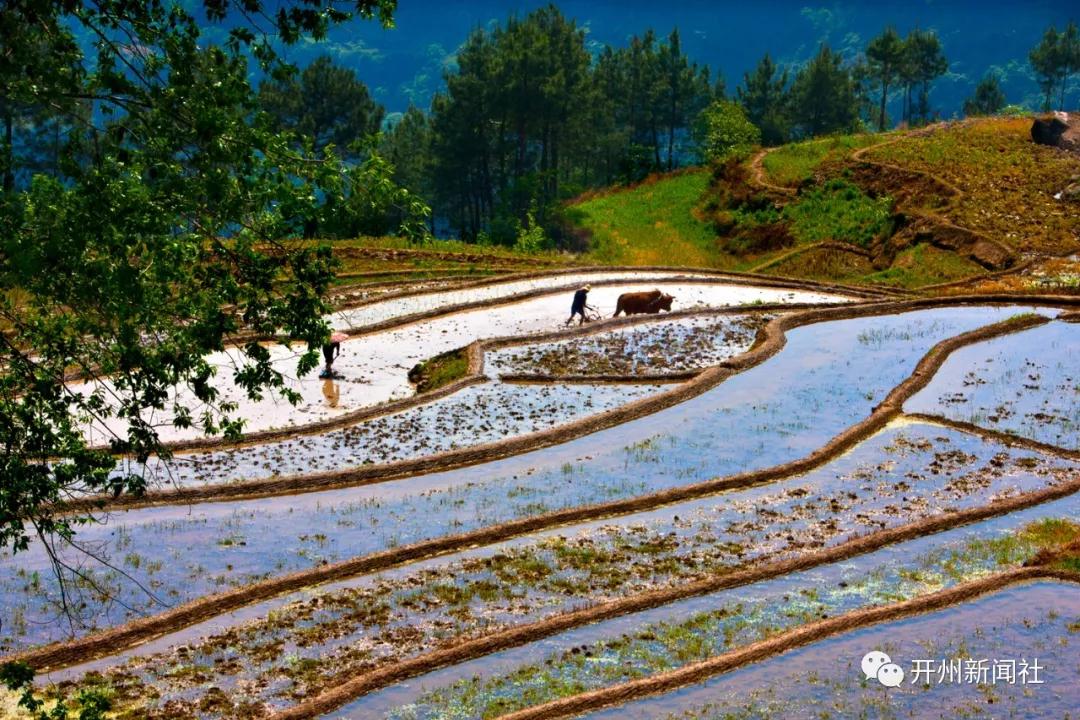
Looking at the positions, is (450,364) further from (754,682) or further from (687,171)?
(687,171)

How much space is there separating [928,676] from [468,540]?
8993mm

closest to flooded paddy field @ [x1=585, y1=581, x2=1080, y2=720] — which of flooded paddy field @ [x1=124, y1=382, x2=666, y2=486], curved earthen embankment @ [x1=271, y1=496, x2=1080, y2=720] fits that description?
curved earthen embankment @ [x1=271, y1=496, x2=1080, y2=720]

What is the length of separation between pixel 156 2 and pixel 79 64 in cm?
105

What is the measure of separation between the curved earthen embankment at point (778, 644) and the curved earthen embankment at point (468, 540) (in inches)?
96.2

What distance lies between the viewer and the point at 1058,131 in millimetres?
68125

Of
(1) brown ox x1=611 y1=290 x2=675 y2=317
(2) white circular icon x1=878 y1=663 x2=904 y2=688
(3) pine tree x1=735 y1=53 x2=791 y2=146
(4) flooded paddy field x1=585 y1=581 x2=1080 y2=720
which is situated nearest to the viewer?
(4) flooded paddy field x1=585 y1=581 x2=1080 y2=720

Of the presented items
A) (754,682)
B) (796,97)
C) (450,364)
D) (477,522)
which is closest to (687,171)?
(796,97)

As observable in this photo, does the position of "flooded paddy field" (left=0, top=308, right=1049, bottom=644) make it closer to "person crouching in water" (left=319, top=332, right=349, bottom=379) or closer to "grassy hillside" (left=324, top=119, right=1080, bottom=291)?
"person crouching in water" (left=319, top=332, right=349, bottom=379)

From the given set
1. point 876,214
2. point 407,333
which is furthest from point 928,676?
point 876,214

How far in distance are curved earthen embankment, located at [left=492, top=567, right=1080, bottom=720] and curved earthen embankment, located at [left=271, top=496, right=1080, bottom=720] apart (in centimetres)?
2

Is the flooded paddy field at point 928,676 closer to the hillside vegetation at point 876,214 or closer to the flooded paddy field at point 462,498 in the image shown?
the flooded paddy field at point 462,498

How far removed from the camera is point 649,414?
102ft

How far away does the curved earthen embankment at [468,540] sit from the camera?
1812 cm

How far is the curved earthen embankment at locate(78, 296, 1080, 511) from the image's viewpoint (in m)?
24.8
